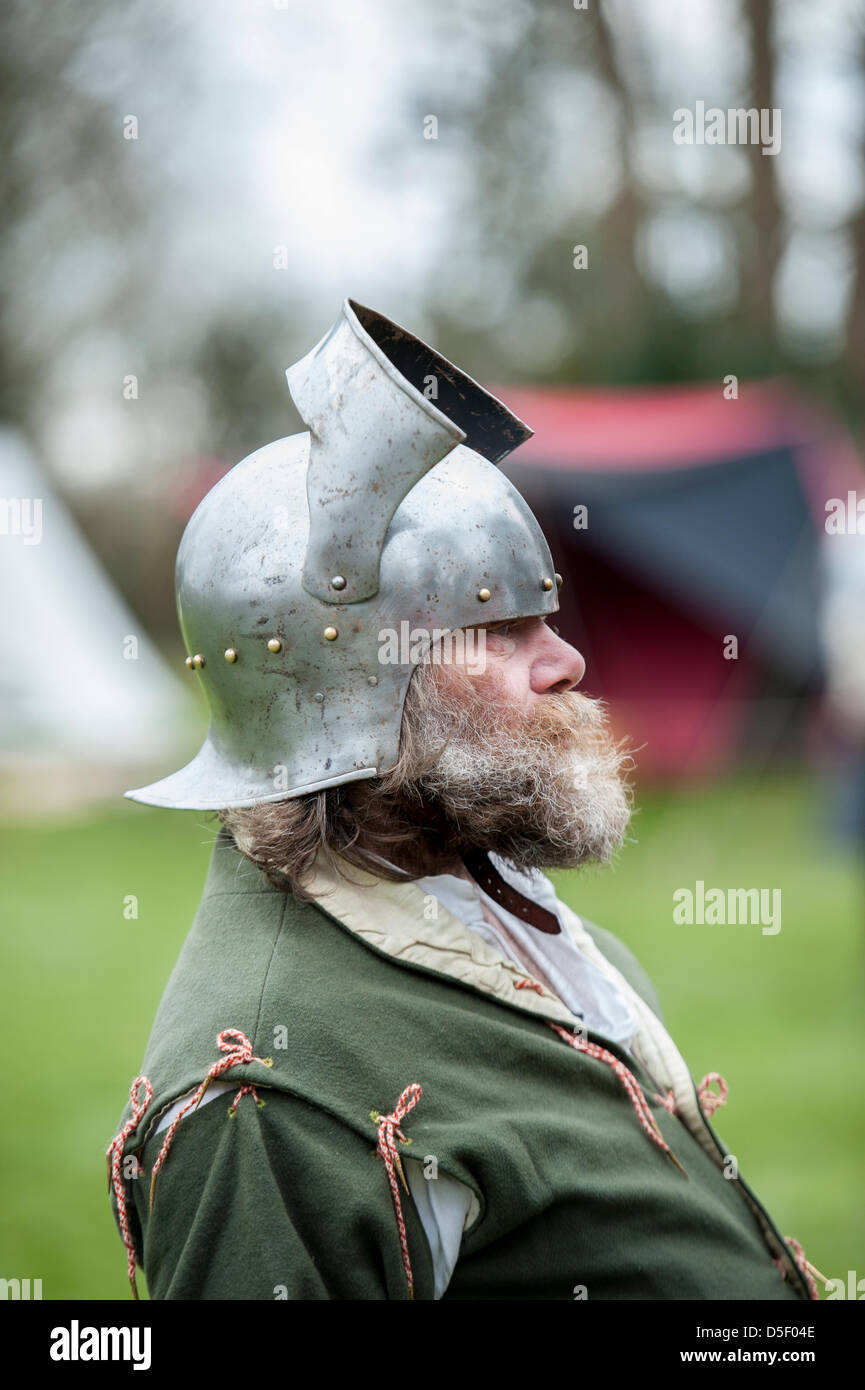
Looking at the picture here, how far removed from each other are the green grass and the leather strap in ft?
1.08

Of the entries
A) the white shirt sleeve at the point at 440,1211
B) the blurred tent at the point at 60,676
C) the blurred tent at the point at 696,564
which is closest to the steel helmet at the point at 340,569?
the white shirt sleeve at the point at 440,1211

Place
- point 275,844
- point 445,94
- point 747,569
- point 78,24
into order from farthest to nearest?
point 445,94 < point 78,24 < point 747,569 < point 275,844

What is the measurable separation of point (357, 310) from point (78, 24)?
48.3 ft

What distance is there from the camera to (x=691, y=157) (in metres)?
16.2

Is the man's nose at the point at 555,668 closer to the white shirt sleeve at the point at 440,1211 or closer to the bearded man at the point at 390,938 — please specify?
the bearded man at the point at 390,938

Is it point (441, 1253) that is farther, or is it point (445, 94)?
point (445, 94)

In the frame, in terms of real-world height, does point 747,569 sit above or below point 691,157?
below

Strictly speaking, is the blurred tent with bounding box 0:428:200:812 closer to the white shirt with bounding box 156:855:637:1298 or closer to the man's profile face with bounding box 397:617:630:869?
the white shirt with bounding box 156:855:637:1298

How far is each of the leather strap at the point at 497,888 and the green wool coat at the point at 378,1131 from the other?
0.16 meters

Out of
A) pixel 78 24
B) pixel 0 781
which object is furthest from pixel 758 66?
pixel 0 781

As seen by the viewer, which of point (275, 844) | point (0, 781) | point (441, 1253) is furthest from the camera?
point (0, 781)

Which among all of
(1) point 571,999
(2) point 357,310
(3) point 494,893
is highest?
(2) point 357,310

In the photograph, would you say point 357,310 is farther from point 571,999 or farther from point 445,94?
point 445,94

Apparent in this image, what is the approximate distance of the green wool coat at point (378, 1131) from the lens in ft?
5.26
